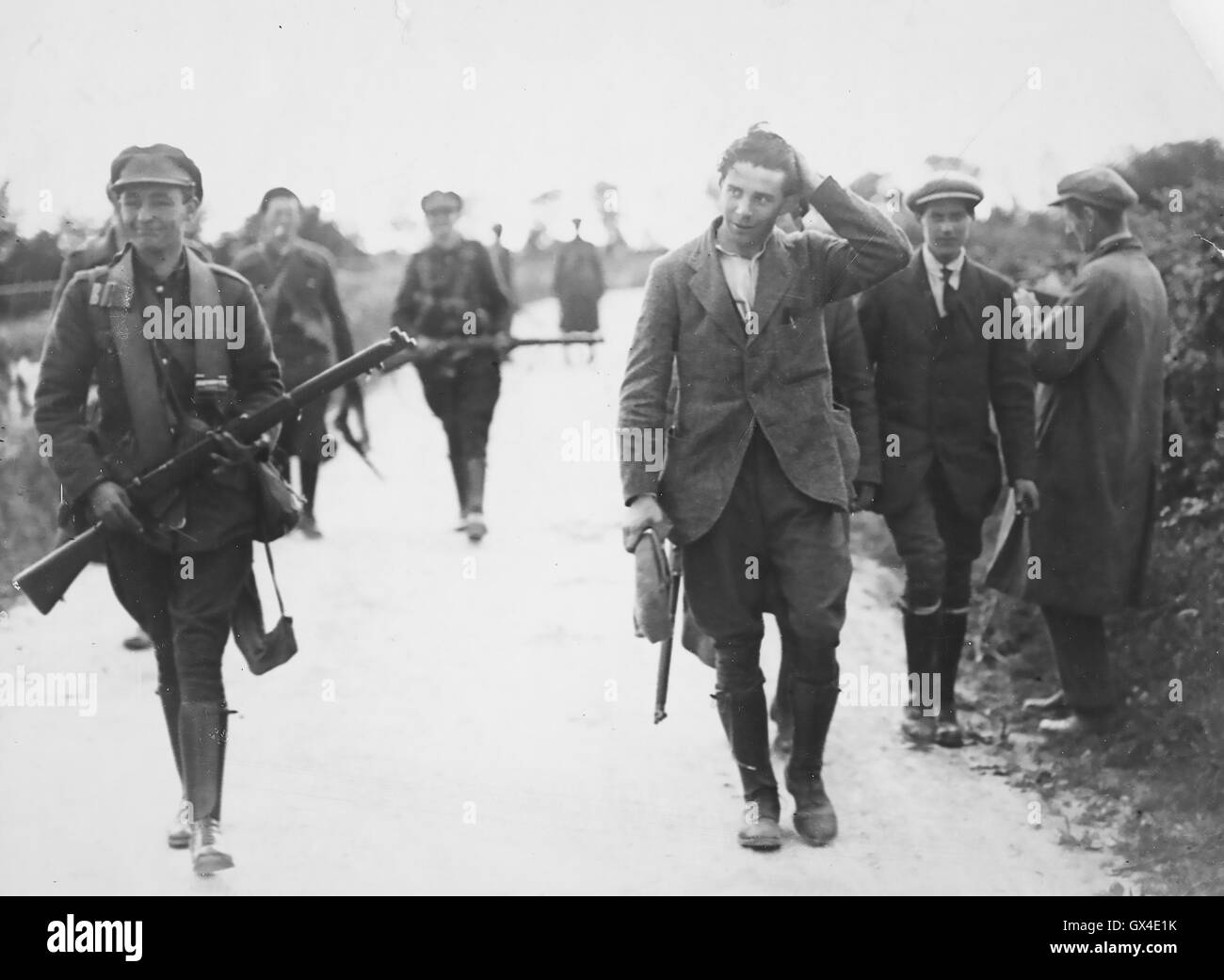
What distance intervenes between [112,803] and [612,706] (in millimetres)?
1732

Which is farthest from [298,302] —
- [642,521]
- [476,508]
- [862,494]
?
[862,494]

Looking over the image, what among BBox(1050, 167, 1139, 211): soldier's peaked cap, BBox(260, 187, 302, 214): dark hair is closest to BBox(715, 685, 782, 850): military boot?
BBox(1050, 167, 1139, 211): soldier's peaked cap

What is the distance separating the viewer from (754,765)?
4996 millimetres

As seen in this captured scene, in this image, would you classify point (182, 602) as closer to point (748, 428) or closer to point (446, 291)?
point (446, 291)

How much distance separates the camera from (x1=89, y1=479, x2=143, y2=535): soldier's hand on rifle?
4.88 meters

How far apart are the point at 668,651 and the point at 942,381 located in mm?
1339

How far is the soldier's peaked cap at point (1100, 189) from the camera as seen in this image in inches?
215

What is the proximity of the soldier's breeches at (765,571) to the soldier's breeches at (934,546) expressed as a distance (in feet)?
1.67

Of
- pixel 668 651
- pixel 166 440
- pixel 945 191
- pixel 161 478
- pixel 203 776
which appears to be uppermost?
pixel 945 191

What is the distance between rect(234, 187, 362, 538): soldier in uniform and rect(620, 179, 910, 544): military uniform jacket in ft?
3.88

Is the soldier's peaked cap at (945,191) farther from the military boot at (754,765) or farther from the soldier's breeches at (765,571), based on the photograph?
the military boot at (754,765)

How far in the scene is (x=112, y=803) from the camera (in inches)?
207

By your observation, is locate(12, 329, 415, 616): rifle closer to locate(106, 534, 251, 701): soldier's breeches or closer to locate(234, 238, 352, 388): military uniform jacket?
locate(106, 534, 251, 701): soldier's breeches

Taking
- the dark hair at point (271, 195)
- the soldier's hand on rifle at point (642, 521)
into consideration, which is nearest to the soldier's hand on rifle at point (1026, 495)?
the soldier's hand on rifle at point (642, 521)
